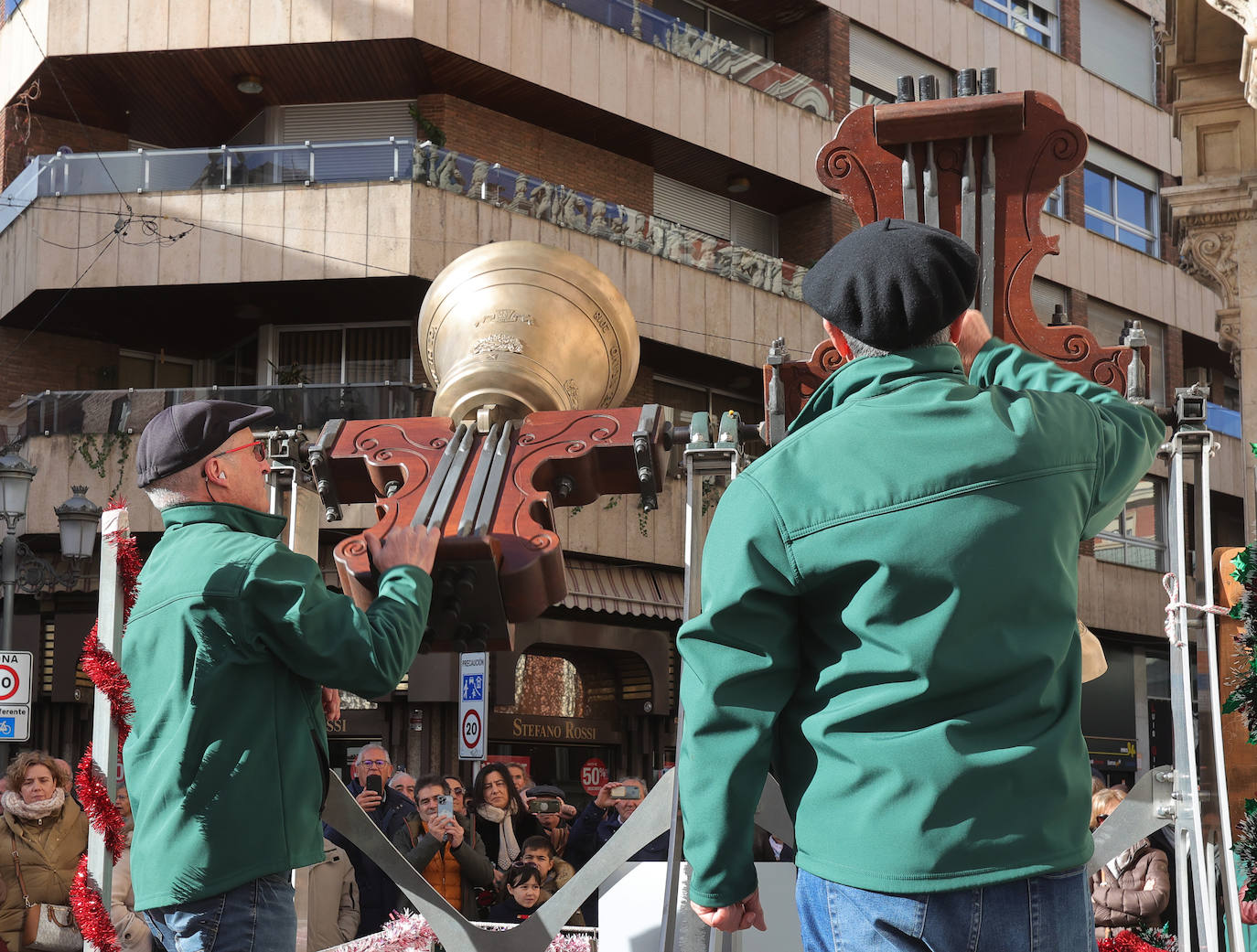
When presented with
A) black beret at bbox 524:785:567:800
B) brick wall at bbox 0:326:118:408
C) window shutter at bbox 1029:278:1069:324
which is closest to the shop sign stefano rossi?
brick wall at bbox 0:326:118:408

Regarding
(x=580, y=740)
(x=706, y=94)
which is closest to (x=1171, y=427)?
(x=580, y=740)

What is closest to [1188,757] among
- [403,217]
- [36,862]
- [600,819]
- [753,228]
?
[600,819]

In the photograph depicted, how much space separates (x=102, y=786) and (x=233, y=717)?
62 centimetres

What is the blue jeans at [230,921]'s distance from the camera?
10.6 ft

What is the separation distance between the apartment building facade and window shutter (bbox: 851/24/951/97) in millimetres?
92

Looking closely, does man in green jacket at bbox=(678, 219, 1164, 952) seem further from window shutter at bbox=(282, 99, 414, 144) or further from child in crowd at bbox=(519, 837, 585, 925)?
window shutter at bbox=(282, 99, 414, 144)

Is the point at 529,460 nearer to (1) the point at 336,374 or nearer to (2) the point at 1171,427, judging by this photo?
(2) the point at 1171,427

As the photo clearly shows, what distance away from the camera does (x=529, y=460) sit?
167 inches

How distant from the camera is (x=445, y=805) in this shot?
8.20 meters

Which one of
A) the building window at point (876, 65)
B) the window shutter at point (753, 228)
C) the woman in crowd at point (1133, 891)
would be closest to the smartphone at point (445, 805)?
the woman in crowd at point (1133, 891)

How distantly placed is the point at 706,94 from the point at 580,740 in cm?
938

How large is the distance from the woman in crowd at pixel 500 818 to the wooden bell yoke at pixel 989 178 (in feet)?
16.9

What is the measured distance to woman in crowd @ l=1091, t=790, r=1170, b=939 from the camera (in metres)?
6.19

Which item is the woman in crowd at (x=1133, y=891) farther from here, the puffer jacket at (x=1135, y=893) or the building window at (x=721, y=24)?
the building window at (x=721, y=24)
